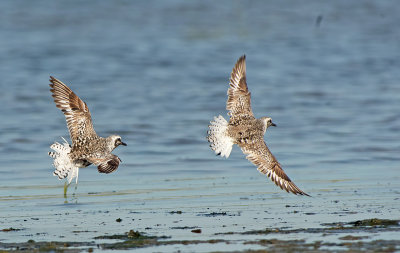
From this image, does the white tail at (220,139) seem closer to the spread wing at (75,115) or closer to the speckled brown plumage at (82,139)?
the speckled brown plumage at (82,139)

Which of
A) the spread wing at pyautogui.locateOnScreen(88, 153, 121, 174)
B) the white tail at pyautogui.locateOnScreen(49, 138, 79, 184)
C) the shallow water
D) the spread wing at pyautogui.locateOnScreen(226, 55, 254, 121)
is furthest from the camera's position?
the spread wing at pyautogui.locateOnScreen(226, 55, 254, 121)

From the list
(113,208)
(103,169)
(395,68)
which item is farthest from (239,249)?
(395,68)

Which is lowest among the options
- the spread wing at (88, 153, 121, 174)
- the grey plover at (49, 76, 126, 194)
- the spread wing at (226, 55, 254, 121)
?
the spread wing at (88, 153, 121, 174)

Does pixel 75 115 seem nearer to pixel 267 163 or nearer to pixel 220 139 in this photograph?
pixel 220 139

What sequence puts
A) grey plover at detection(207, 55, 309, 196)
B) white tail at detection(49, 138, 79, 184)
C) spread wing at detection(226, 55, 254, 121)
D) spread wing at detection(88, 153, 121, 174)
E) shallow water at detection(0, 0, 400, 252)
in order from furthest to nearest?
spread wing at detection(226, 55, 254, 121), grey plover at detection(207, 55, 309, 196), white tail at detection(49, 138, 79, 184), shallow water at detection(0, 0, 400, 252), spread wing at detection(88, 153, 121, 174)

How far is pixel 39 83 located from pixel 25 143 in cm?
635

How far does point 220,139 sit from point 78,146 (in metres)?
1.66

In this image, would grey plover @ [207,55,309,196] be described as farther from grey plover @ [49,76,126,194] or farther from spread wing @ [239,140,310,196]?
grey plover @ [49,76,126,194]

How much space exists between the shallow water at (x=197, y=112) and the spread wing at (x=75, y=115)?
827 millimetres

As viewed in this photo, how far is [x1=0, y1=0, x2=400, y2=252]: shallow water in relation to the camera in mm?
8750

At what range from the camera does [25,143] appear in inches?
534

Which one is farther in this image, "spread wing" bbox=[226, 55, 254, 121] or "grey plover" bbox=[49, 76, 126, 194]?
"spread wing" bbox=[226, 55, 254, 121]

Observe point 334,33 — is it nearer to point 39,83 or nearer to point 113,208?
point 39,83

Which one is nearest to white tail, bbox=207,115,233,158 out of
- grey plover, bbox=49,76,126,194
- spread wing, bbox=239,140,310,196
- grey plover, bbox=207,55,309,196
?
grey plover, bbox=207,55,309,196
